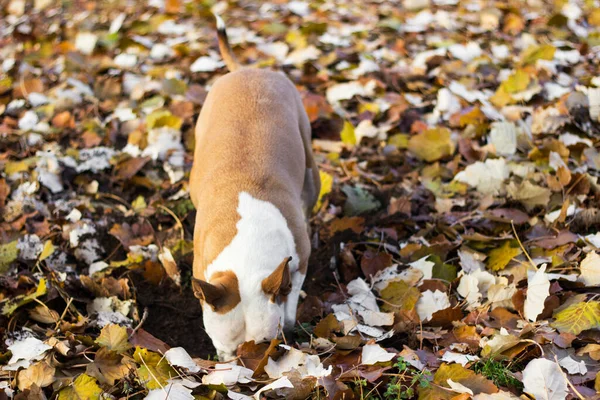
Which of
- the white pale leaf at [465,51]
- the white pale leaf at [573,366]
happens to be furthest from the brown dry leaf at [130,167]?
the white pale leaf at [465,51]

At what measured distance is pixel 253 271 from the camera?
2766 millimetres

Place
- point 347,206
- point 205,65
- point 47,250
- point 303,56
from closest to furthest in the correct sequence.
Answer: point 47,250
point 347,206
point 205,65
point 303,56

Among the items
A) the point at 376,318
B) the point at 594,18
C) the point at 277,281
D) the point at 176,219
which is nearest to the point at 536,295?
the point at 376,318

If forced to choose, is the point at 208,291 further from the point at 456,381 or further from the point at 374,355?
the point at 456,381

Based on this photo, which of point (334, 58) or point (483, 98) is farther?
point (334, 58)

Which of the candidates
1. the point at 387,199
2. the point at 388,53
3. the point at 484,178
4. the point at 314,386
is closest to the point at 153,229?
the point at 387,199

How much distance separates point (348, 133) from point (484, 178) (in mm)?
1217

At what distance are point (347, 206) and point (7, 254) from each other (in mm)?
2133

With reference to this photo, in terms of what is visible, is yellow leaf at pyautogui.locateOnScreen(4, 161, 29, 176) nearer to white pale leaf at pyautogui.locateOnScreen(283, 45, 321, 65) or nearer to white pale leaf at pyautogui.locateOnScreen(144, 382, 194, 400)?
white pale leaf at pyautogui.locateOnScreen(144, 382, 194, 400)

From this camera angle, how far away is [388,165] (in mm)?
4672

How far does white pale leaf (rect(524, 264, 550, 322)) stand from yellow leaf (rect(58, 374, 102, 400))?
6.43 ft

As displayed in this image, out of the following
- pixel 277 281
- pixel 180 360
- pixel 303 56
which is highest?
pixel 277 281

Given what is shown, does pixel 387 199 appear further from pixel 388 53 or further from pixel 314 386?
pixel 388 53

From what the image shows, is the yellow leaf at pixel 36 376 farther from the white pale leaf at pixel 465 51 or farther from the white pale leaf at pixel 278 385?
the white pale leaf at pixel 465 51
